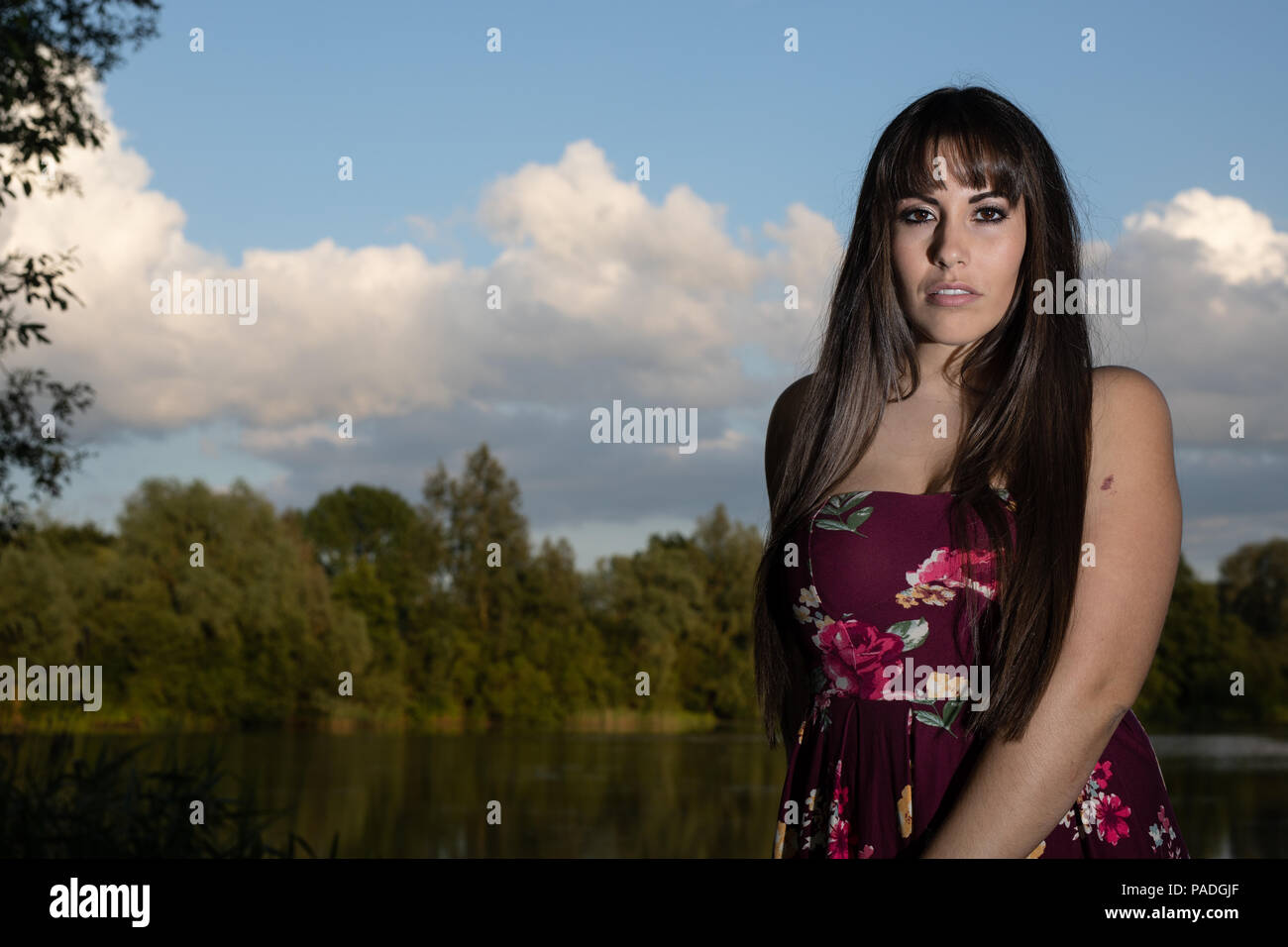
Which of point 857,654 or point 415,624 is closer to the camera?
point 857,654

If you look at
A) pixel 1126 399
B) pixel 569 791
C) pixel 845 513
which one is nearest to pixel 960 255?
pixel 1126 399

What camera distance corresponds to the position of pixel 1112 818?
1.60 metres

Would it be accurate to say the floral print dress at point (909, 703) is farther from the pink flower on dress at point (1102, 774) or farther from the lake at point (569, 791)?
the lake at point (569, 791)

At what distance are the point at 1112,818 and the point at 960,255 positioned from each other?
0.82 meters

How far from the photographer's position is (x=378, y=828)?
20219mm

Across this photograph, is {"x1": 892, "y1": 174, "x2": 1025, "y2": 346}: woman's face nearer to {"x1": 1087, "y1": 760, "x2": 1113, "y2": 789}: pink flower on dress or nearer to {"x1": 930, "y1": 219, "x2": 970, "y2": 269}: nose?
{"x1": 930, "y1": 219, "x2": 970, "y2": 269}: nose

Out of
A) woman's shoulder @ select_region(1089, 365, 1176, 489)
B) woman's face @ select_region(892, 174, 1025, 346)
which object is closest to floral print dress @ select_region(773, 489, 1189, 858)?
woman's shoulder @ select_region(1089, 365, 1176, 489)

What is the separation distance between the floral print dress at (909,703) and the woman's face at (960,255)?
0.28m

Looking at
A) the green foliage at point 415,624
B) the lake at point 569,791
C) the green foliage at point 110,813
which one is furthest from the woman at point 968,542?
the green foliage at point 415,624

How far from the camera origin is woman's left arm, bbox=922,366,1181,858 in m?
1.51

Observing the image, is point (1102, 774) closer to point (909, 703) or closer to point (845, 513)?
point (909, 703)

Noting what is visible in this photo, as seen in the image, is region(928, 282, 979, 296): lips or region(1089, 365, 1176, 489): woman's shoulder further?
region(928, 282, 979, 296): lips

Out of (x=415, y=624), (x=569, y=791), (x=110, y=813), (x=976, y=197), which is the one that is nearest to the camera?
(x=976, y=197)

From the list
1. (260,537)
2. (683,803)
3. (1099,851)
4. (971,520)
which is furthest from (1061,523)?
(260,537)
